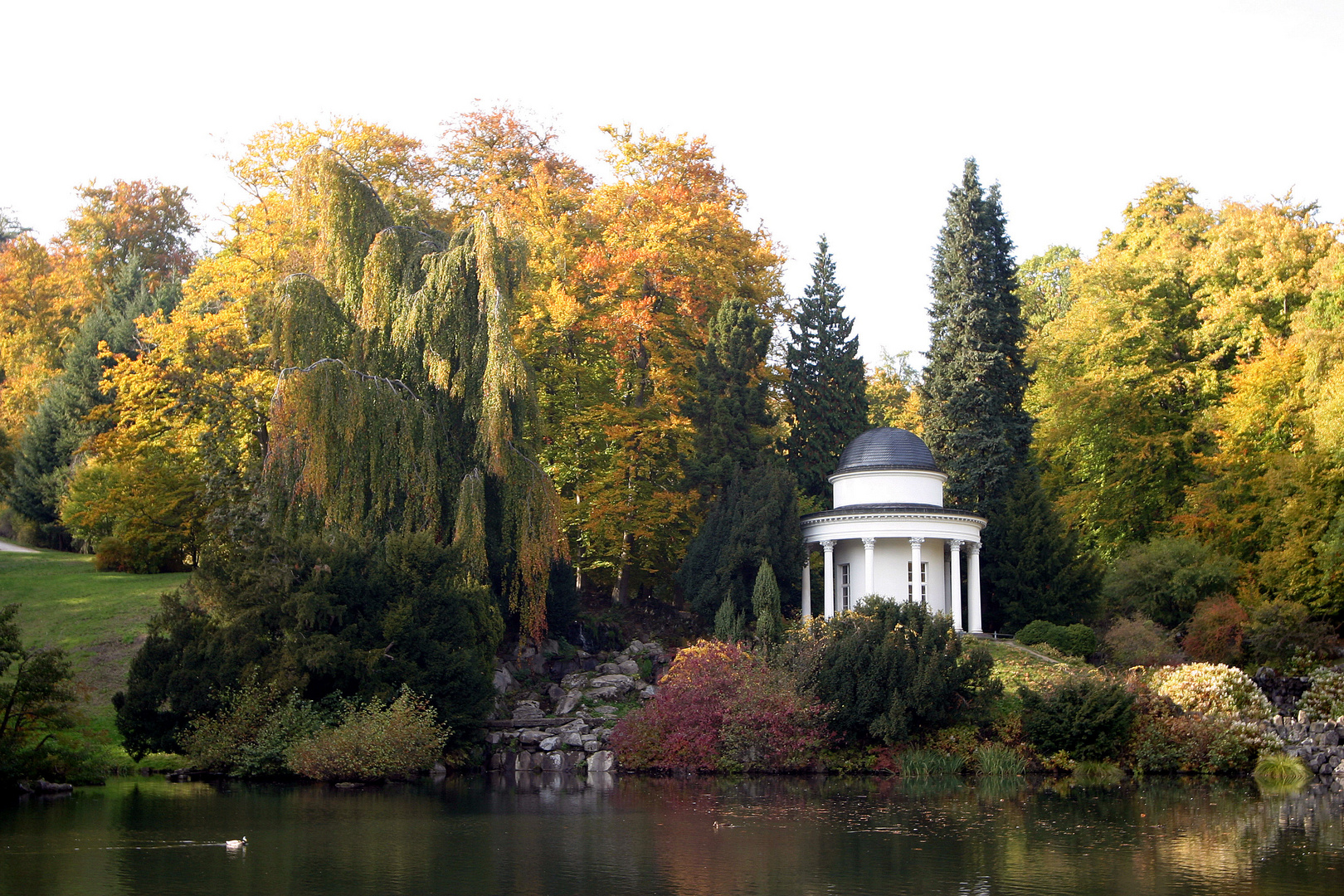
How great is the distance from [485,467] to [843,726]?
11.3 metres

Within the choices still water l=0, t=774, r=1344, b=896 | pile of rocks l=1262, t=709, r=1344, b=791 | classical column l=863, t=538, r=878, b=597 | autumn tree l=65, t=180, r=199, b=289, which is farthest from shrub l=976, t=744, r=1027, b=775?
autumn tree l=65, t=180, r=199, b=289

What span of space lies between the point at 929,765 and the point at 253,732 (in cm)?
1517

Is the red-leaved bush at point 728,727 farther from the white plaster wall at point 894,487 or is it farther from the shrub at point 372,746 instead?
the white plaster wall at point 894,487

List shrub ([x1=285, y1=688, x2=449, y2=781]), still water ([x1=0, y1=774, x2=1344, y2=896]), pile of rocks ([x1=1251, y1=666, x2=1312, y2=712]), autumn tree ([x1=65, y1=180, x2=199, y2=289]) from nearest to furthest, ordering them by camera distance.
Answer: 1. still water ([x1=0, y1=774, x2=1344, y2=896])
2. shrub ([x1=285, y1=688, x2=449, y2=781])
3. pile of rocks ([x1=1251, y1=666, x2=1312, y2=712])
4. autumn tree ([x1=65, y1=180, x2=199, y2=289])

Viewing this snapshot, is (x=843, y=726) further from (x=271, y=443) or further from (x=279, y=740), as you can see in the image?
(x=271, y=443)

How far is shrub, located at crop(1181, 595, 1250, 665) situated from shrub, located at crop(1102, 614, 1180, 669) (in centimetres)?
72

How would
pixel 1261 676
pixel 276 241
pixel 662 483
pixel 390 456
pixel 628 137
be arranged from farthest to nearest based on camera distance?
pixel 628 137
pixel 662 483
pixel 276 241
pixel 1261 676
pixel 390 456

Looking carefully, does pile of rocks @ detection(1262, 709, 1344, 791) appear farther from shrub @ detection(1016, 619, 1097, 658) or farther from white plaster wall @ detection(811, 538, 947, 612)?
white plaster wall @ detection(811, 538, 947, 612)

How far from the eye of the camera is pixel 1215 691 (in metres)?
29.8

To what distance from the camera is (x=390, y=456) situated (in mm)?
31016

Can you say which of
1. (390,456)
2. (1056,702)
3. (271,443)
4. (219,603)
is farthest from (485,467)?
(1056,702)

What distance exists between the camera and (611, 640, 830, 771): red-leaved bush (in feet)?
94.9

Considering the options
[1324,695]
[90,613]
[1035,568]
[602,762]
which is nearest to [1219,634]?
[1324,695]

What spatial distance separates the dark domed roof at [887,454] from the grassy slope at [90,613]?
2192 cm
